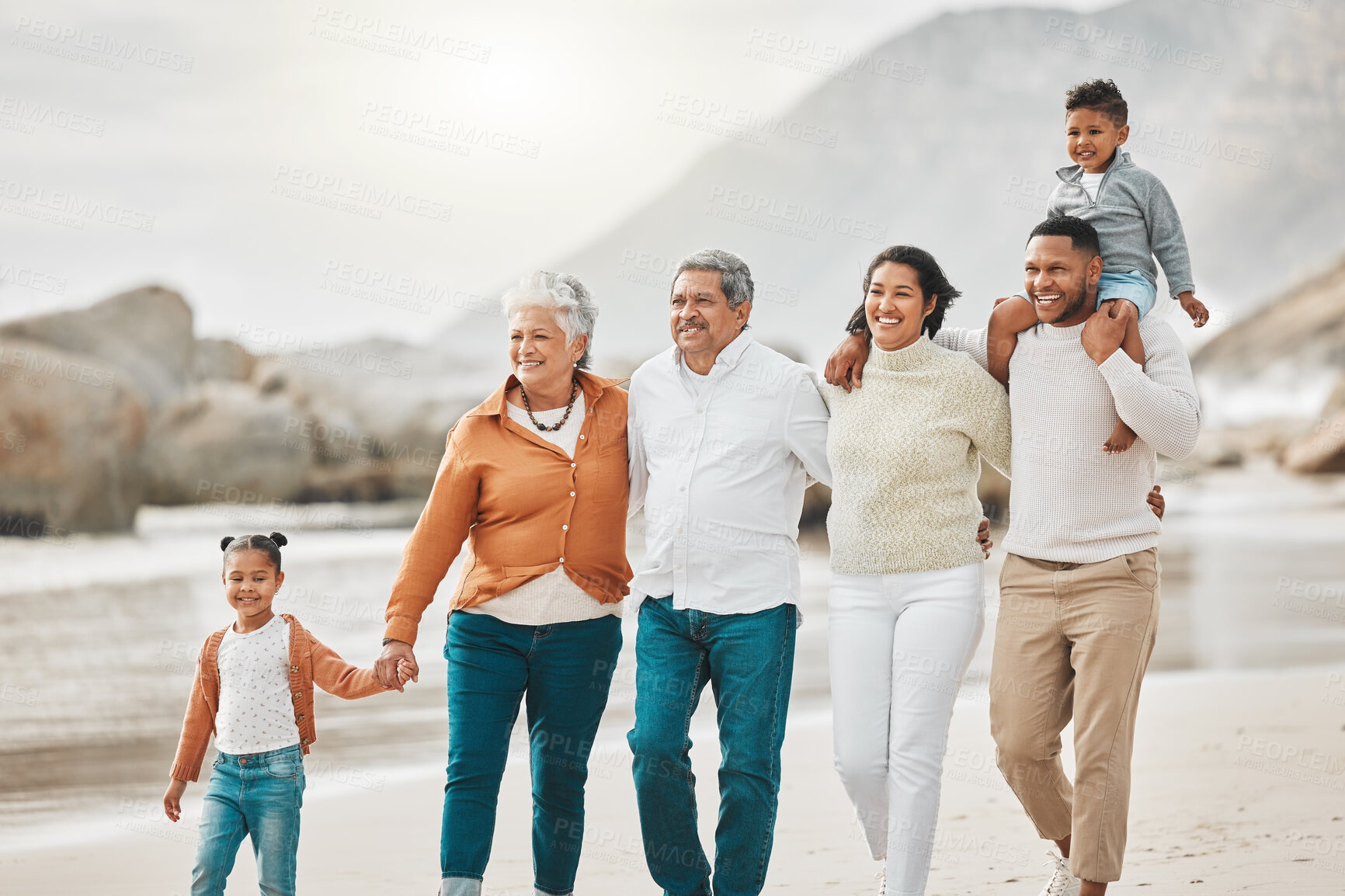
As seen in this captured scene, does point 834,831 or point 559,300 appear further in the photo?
point 834,831

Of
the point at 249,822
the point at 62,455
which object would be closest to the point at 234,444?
the point at 62,455

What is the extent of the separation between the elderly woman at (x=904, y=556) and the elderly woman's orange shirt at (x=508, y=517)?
0.60 meters

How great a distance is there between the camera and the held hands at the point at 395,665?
3.01m

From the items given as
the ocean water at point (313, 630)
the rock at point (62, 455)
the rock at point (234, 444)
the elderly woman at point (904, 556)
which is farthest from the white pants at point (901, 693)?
the rock at point (234, 444)

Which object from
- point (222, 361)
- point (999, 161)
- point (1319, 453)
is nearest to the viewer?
point (222, 361)

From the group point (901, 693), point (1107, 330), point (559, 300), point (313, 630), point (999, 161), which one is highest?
point (999, 161)

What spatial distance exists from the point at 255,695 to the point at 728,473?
4.17ft

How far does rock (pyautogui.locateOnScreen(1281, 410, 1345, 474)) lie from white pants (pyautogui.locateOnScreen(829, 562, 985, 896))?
23.3m

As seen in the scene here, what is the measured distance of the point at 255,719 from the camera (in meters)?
2.92

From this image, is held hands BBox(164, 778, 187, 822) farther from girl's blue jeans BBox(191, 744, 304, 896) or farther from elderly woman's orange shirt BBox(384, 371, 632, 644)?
elderly woman's orange shirt BBox(384, 371, 632, 644)

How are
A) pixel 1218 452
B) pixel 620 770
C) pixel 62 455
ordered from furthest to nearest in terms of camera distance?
pixel 1218 452, pixel 62 455, pixel 620 770

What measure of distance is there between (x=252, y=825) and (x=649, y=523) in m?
1.20

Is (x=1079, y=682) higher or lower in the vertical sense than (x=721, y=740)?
higher

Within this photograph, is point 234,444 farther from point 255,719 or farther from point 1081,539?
point 1081,539
